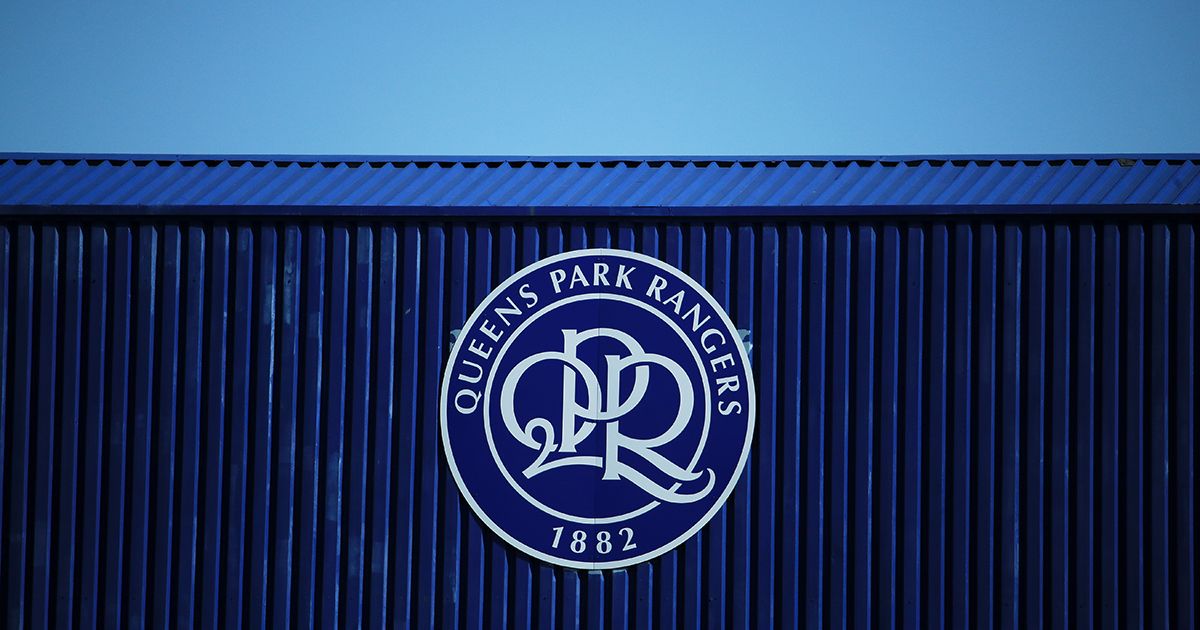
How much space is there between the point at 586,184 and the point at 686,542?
2.41 meters

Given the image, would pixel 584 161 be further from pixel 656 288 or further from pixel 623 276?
pixel 656 288

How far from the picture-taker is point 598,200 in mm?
6922

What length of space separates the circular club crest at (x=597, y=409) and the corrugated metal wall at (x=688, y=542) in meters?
0.13

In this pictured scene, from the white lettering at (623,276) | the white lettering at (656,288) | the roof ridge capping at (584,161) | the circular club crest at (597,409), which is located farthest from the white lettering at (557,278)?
the roof ridge capping at (584,161)

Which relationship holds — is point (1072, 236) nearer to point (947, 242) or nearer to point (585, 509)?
point (947, 242)

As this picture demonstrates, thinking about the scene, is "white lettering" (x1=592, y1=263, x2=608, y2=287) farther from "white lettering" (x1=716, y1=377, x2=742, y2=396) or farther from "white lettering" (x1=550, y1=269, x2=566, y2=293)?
"white lettering" (x1=716, y1=377, x2=742, y2=396)

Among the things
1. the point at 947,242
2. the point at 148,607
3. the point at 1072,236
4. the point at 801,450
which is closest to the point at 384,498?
the point at 148,607

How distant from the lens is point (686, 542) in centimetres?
649

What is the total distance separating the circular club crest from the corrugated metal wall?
13 centimetres

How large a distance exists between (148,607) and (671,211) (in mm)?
3990

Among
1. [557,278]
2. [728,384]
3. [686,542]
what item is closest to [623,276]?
[557,278]

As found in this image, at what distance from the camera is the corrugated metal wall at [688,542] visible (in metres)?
6.40

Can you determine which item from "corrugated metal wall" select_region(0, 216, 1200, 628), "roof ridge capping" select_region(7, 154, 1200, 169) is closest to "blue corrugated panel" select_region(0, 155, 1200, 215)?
"roof ridge capping" select_region(7, 154, 1200, 169)

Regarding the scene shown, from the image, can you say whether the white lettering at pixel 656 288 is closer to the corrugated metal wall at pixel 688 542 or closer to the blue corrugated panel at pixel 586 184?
the corrugated metal wall at pixel 688 542
